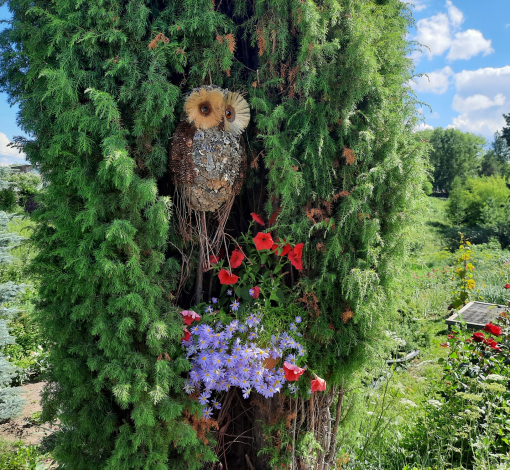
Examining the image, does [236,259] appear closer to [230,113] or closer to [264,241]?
[264,241]

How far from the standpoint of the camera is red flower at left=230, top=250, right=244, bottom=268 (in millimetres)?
2225

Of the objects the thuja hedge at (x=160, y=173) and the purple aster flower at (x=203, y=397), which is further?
the purple aster flower at (x=203, y=397)

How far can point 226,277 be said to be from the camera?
2209mm

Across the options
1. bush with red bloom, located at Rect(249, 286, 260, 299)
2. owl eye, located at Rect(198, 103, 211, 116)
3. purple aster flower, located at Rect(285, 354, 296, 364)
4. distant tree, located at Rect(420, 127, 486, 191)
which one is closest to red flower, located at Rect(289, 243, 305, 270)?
bush with red bloom, located at Rect(249, 286, 260, 299)

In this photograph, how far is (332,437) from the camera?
2443 mm

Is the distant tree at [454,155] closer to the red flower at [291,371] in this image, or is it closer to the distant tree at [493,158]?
the distant tree at [493,158]

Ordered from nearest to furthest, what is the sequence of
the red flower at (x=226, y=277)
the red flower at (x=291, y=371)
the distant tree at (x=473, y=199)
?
1. the red flower at (x=291, y=371)
2. the red flower at (x=226, y=277)
3. the distant tree at (x=473, y=199)

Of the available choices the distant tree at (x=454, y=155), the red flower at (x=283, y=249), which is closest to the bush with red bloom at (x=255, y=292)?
the red flower at (x=283, y=249)

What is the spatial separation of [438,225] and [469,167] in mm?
19559

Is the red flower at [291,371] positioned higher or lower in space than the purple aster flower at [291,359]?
lower

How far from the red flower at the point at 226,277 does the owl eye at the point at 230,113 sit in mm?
898

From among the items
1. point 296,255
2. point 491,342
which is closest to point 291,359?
point 296,255

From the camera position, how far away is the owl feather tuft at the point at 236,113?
2.15 meters

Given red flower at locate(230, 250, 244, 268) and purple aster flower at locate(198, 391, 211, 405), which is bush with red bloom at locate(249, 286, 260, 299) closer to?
red flower at locate(230, 250, 244, 268)
